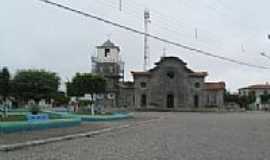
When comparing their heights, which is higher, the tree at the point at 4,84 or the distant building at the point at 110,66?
the distant building at the point at 110,66

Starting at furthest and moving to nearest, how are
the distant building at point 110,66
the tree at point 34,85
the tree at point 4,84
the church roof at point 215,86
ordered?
the church roof at point 215,86
the distant building at point 110,66
the tree at point 34,85
the tree at point 4,84

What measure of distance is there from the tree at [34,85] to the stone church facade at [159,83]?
53.0 ft

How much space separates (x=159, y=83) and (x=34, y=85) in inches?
1010

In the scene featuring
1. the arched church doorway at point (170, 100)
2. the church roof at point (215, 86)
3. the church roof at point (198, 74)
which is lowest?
the arched church doorway at point (170, 100)

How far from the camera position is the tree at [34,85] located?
59250 mm

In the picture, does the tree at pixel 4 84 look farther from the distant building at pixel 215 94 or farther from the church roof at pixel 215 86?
the distant building at pixel 215 94

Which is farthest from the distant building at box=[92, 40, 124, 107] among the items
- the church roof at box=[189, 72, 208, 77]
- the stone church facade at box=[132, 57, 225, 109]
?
the church roof at box=[189, 72, 208, 77]

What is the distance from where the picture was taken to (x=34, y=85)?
60.2 m

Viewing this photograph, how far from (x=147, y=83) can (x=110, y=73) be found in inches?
243

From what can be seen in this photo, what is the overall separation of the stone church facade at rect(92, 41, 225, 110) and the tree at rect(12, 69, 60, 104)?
1614cm

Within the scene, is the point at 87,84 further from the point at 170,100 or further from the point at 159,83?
the point at 170,100

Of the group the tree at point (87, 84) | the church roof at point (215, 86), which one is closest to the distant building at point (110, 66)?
the church roof at point (215, 86)

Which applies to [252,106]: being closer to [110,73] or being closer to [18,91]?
[110,73]

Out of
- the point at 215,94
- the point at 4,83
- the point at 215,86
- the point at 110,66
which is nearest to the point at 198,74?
the point at 215,94
